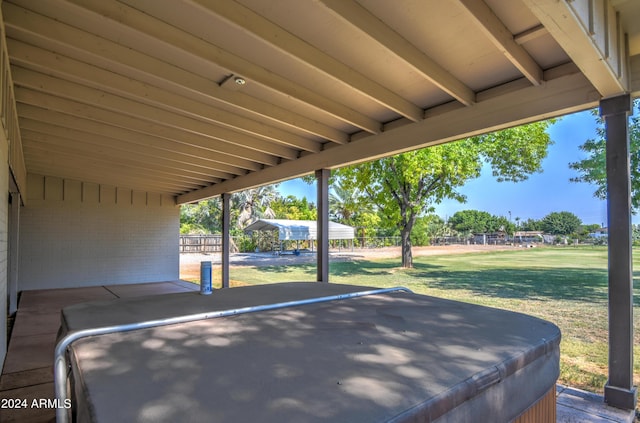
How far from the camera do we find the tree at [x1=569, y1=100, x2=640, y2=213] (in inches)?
239

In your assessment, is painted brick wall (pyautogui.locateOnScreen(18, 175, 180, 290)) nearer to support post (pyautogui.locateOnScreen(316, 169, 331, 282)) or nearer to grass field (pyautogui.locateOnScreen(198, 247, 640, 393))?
grass field (pyautogui.locateOnScreen(198, 247, 640, 393))

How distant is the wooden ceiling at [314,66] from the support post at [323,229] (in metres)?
0.50

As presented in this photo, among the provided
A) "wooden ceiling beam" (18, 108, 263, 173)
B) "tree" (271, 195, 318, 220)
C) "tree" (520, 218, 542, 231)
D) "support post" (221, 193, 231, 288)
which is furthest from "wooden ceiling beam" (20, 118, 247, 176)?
"tree" (520, 218, 542, 231)

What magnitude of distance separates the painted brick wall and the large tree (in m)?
6.50

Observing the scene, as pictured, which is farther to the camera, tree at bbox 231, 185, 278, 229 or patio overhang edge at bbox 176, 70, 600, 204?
tree at bbox 231, 185, 278, 229

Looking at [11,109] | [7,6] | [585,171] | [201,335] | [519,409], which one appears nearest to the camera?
[519,409]

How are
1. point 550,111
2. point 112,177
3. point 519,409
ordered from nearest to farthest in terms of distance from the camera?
point 519,409
point 550,111
point 112,177

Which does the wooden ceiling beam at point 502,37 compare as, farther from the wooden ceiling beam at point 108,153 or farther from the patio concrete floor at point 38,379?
the wooden ceiling beam at point 108,153

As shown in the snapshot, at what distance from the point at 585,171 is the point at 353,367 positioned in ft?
27.6

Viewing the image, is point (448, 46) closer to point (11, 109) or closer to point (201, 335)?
point (201, 335)

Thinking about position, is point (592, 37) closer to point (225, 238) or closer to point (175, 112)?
point (175, 112)

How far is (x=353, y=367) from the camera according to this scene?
1299mm

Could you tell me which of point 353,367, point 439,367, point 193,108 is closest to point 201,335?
point 353,367

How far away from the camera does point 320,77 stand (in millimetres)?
3434
